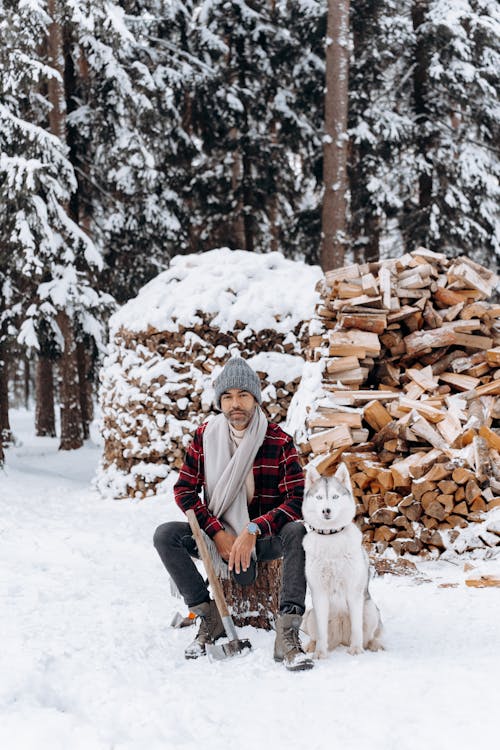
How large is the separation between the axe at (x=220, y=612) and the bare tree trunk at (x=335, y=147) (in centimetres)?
789

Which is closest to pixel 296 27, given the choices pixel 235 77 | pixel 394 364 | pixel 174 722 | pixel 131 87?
pixel 235 77

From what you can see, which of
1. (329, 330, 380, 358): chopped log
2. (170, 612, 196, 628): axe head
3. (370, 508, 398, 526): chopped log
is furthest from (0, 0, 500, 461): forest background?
(170, 612, 196, 628): axe head

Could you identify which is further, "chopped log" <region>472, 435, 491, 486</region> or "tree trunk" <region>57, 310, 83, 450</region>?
"tree trunk" <region>57, 310, 83, 450</region>

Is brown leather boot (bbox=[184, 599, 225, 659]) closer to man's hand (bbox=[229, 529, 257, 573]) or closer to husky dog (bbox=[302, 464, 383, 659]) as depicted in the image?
man's hand (bbox=[229, 529, 257, 573])

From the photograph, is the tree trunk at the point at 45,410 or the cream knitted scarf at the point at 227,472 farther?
the tree trunk at the point at 45,410

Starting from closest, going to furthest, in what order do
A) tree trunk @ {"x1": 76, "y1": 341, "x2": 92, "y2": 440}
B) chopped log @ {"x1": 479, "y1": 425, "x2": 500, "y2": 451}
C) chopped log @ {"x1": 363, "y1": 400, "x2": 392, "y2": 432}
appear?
1. chopped log @ {"x1": 479, "y1": 425, "x2": 500, "y2": 451}
2. chopped log @ {"x1": 363, "y1": 400, "x2": 392, "y2": 432}
3. tree trunk @ {"x1": 76, "y1": 341, "x2": 92, "y2": 440}

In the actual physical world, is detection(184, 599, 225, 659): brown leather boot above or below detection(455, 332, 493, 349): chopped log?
below

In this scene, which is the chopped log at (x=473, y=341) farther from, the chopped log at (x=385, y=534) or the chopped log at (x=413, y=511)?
the chopped log at (x=385, y=534)

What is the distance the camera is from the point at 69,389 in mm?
11852

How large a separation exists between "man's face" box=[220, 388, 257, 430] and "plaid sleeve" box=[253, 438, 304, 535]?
0.26 meters

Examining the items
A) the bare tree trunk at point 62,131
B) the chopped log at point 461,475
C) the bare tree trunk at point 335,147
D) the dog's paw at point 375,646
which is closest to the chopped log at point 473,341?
the chopped log at point 461,475

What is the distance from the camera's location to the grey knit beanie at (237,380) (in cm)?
355

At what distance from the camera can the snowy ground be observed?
237 centimetres

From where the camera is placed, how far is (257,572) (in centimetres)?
364
